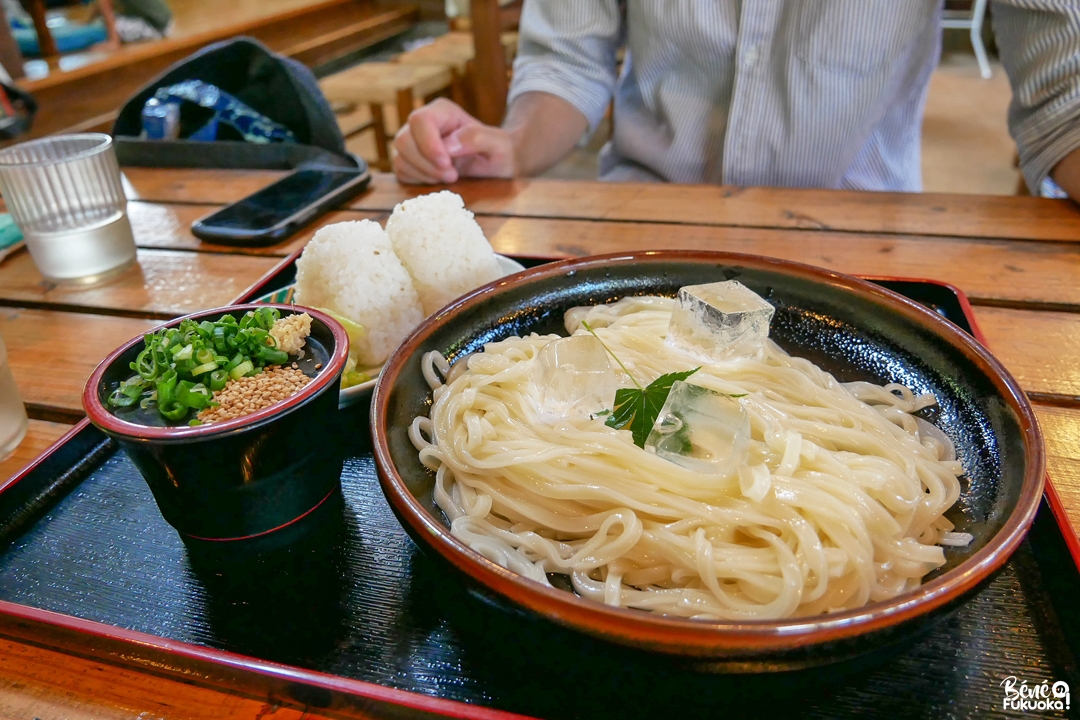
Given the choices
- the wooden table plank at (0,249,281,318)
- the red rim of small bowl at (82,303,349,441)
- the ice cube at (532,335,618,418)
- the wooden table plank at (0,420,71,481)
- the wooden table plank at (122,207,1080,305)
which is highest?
the red rim of small bowl at (82,303,349,441)

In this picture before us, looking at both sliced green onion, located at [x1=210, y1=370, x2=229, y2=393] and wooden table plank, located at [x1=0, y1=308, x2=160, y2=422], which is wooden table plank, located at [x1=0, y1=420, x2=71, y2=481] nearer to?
wooden table plank, located at [x1=0, y1=308, x2=160, y2=422]

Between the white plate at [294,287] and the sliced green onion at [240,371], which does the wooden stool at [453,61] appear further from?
the sliced green onion at [240,371]

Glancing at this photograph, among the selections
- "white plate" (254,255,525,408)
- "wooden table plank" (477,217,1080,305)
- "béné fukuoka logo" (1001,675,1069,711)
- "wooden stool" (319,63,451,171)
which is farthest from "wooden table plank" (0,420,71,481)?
"wooden stool" (319,63,451,171)

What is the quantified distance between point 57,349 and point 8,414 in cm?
36

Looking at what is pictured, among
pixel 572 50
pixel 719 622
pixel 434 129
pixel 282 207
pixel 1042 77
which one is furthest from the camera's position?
pixel 572 50

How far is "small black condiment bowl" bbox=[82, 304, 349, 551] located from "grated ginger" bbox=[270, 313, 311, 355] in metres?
0.03

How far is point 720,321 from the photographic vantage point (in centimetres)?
112

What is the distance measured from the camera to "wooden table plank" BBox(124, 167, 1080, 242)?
5.99 feet

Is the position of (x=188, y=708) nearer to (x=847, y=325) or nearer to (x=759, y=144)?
(x=847, y=325)

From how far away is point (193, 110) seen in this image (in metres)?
2.63

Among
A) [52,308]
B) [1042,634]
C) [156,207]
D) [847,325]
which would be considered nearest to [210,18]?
[156,207]

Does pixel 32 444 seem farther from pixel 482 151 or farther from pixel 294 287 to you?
pixel 482 151

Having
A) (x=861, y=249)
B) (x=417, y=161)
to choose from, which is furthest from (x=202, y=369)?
(x=861, y=249)

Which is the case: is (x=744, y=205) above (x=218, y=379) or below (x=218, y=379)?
below
